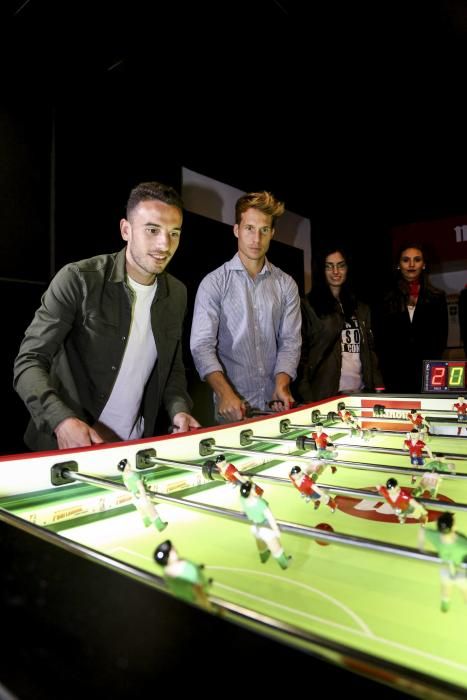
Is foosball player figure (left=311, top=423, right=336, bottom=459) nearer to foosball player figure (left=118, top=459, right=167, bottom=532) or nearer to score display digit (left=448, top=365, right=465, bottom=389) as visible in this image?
foosball player figure (left=118, top=459, right=167, bottom=532)

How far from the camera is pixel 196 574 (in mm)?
448

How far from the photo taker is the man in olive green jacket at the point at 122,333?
175 centimetres

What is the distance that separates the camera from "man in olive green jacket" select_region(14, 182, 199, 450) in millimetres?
1747

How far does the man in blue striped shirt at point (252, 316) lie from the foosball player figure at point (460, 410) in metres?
0.81

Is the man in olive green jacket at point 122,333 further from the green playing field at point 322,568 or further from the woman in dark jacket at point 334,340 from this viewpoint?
the woman in dark jacket at point 334,340

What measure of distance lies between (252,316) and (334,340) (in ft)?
2.17

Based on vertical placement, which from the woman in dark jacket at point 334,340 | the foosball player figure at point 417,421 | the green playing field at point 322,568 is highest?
the woman in dark jacket at point 334,340

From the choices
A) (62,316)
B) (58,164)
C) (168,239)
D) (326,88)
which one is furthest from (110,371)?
(326,88)

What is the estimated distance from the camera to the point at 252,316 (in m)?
2.55

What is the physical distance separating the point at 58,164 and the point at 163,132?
2.75 ft

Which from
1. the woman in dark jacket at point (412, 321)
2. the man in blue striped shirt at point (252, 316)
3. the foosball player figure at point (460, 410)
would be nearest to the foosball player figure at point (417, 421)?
the foosball player figure at point (460, 410)

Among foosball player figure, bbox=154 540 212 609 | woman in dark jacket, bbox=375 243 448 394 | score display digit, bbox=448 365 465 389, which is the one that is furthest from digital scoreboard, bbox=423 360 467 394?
foosball player figure, bbox=154 540 212 609

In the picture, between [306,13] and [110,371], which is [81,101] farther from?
[110,371]

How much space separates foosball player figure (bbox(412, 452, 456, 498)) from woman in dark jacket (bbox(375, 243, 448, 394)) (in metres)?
2.02
